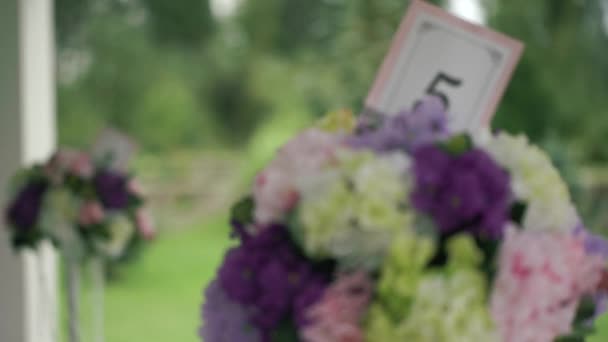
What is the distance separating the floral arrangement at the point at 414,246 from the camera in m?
0.77

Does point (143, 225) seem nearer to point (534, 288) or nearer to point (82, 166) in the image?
point (82, 166)

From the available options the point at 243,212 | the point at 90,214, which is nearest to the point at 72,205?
the point at 90,214

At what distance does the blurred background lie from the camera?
254 inches

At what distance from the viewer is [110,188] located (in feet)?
8.23

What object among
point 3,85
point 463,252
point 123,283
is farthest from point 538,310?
point 123,283

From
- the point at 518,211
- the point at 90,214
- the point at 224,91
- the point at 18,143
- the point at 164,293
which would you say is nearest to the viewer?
the point at 518,211

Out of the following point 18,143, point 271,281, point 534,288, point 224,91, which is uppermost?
point 224,91

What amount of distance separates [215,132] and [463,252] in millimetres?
11323

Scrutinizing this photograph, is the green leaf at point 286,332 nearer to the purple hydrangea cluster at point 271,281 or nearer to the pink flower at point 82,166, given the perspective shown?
the purple hydrangea cluster at point 271,281

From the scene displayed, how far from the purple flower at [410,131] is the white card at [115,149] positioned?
1.77 metres

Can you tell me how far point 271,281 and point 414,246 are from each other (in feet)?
0.56

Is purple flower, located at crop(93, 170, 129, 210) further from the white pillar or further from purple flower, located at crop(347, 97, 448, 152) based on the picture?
purple flower, located at crop(347, 97, 448, 152)

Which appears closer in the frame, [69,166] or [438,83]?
[438,83]

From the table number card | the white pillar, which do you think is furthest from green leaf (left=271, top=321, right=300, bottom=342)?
the white pillar
